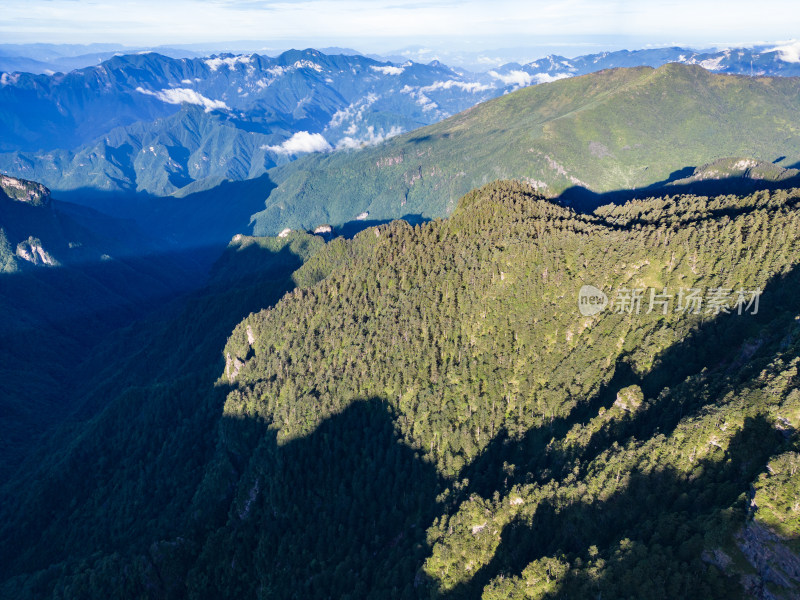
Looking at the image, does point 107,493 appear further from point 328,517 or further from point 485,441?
point 485,441

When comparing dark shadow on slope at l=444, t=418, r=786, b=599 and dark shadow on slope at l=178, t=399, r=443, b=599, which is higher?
dark shadow on slope at l=444, t=418, r=786, b=599

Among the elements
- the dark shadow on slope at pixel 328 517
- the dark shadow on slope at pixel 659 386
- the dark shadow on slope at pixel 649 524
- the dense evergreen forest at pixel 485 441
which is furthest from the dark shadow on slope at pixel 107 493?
the dark shadow on slope at pixel 649 524

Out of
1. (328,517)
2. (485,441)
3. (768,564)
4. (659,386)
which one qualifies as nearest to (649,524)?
(768,564)

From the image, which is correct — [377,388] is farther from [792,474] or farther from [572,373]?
[792,474]

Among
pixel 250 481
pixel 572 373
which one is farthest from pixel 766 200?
pixel 250 481

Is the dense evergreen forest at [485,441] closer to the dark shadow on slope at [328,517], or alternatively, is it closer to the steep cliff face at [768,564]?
the steep cliff face at [768,564]

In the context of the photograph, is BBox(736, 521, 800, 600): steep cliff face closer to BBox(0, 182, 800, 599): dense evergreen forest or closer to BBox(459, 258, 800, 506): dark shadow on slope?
BBox(0, 182, 800, 599): dense evergreen forest

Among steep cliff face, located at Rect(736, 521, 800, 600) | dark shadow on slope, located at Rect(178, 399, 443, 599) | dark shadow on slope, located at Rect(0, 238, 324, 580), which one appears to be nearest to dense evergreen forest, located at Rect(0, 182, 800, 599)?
steep cliff face, located at Rect(736, 521, 800, 600)

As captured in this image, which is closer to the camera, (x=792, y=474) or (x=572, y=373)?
(x=792, y=474)
